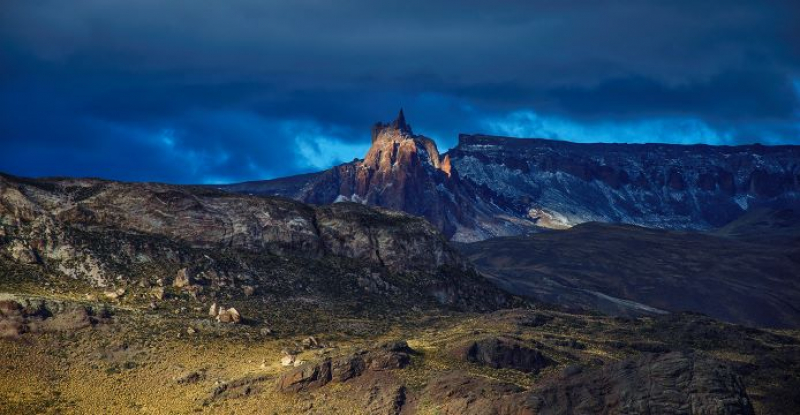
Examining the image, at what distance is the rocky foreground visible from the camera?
70125 millimetres

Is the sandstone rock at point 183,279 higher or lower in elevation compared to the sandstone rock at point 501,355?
higher

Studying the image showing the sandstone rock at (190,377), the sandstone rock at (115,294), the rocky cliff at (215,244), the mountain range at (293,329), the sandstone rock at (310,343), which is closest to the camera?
the mountain range at (293,329)

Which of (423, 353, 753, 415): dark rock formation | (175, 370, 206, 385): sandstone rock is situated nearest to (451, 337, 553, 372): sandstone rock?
(423, 353, 753, 415): dark rock formation

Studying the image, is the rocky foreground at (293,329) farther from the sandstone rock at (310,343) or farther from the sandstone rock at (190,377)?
the sandstone rock at (310,343)

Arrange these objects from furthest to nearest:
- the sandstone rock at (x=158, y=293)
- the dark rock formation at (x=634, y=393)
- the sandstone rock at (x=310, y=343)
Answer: the sandstone rock at (x=158, y=293), the sandstone rock at (x=310, y=343), the dark rock formation at (x=634, y=393)

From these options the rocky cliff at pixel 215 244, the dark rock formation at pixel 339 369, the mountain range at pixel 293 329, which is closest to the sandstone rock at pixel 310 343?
the mountain range at pixel 293 329

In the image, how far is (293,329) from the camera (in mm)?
96750

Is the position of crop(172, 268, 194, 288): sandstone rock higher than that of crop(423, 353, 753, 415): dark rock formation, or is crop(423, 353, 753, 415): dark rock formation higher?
crop(172, 268, 194, 288): sandstone rock

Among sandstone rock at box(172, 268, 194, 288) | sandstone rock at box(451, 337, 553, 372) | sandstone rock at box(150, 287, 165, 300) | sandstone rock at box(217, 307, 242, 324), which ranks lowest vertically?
sandstone rock at box(451, 337, 553, 372)

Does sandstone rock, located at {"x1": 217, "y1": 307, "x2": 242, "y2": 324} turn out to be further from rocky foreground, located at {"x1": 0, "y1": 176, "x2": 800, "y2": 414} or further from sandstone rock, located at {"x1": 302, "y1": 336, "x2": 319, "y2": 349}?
sandstone rock, located at {"x1": 302, "y1": 336, "x2": 319, "y2": 349}

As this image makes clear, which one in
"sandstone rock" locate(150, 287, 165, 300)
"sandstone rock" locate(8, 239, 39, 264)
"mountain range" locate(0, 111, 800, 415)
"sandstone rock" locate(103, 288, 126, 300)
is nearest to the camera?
"mountain range" locate(0, 111, 800, 415)

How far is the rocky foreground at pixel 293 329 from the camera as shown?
7012 centimetres

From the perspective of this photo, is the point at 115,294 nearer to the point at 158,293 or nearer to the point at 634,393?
the point at 158,293

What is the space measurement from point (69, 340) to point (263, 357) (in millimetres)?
17718
